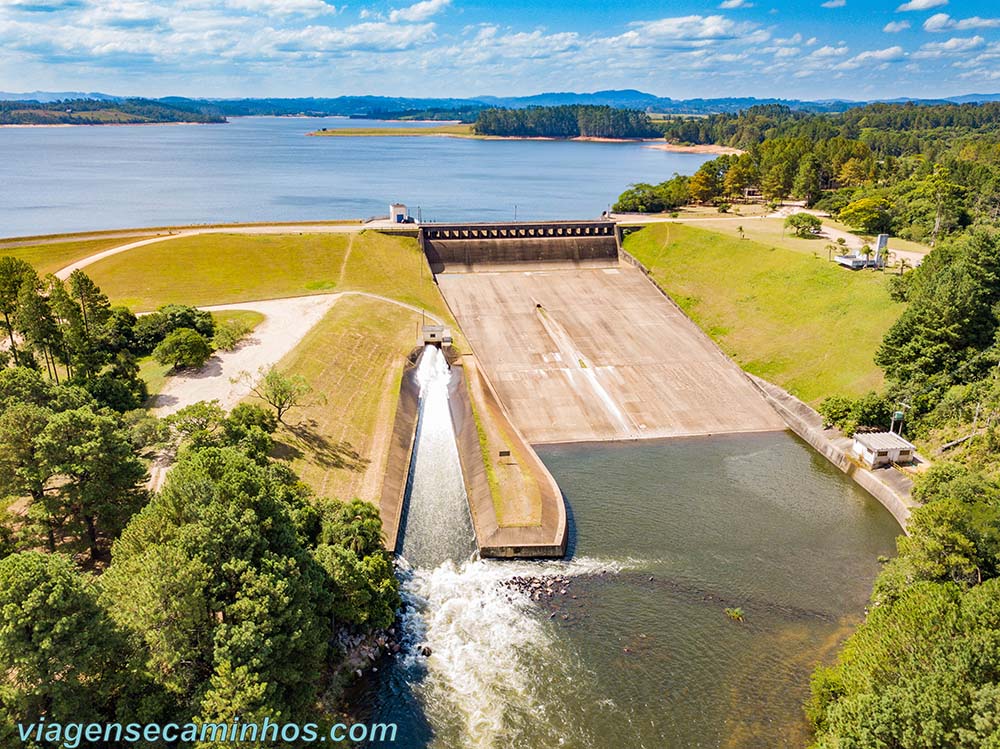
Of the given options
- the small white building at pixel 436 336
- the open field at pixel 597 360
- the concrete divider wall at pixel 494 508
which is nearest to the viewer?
the concrete divider wall at pixel 494 508

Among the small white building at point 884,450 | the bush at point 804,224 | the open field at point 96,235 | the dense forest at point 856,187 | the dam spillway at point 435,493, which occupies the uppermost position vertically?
the dense forest at point 856,187

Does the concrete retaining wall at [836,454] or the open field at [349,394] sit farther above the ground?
the open field at [349,394]

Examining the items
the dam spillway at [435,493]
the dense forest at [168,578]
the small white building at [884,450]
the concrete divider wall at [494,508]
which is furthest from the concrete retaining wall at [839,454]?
the dense forest at [168,578]

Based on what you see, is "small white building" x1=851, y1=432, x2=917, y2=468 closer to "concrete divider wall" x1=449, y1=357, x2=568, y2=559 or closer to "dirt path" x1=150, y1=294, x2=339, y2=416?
"concrete divider wall" x1=449, y1=357, x2=568, y2=559

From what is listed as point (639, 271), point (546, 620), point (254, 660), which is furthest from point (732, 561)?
point (639, 271)

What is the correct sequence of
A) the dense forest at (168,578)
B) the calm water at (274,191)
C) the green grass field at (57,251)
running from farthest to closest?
the calm water at (274,191) < the green grass field at (57,251) < the dense forest at (168,578)

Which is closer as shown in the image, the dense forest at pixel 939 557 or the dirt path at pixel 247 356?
the dense forest at pixel 939 557

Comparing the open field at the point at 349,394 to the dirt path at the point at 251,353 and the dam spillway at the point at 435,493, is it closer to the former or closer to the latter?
the dirt path at the point at 251,353

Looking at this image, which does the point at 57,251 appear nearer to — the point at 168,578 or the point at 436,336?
the point at 436,336
